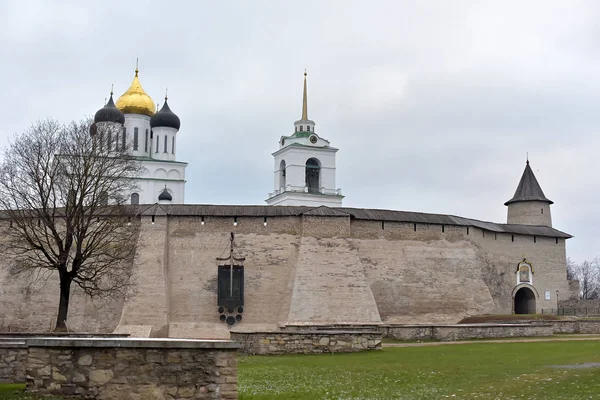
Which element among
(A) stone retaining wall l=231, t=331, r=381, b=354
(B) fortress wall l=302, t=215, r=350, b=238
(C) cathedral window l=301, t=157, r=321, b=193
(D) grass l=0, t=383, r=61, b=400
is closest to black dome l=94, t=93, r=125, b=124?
(C) cathedral window l=301, t=157, r=321, b=193

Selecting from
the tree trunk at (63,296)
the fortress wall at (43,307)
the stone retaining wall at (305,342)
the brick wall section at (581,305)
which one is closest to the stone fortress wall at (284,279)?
the fortress wall at (43,307)

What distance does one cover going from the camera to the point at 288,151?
53281 mm

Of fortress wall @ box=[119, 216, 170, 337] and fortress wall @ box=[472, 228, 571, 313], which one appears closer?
fortress wall @ box=[119, 216, 170, 337]

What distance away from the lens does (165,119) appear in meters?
47.2

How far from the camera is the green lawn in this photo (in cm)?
858

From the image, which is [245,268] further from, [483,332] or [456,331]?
[483,332]

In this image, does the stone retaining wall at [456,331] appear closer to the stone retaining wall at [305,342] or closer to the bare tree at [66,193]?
the stone retaining wall at [305,342]

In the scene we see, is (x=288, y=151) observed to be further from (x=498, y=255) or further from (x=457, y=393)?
(x=457, y=393)

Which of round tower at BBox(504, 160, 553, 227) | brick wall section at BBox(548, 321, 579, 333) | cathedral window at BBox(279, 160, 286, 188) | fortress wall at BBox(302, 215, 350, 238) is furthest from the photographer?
cathedral window at BBox(279, 160, 286, 188)

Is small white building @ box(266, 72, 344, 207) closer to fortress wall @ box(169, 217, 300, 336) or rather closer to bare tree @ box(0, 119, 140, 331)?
fortress wall @ box(169, 217, 300, 336)

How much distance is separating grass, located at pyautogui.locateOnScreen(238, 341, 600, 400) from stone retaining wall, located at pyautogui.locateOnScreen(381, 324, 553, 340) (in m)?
4.31

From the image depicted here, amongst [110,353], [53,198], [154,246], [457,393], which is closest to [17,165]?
[53,198]

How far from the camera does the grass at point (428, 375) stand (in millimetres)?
8633

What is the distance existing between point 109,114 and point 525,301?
990 inches
